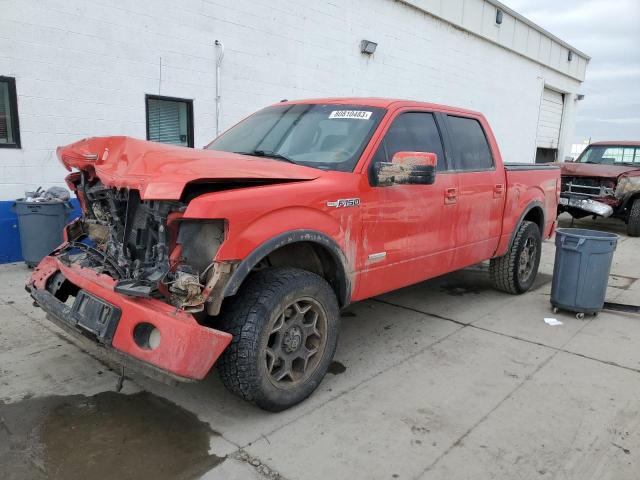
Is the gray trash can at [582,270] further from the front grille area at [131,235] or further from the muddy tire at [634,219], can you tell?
the muddy tire at [634,219]

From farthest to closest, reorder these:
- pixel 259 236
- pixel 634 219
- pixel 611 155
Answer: pixel 611 155 → pixel 634 219 → pixel 259 236

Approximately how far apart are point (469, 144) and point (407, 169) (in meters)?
1.71

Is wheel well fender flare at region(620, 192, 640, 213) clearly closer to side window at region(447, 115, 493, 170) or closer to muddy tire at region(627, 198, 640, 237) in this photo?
muddy tire at region(627, 198, 640, 237)

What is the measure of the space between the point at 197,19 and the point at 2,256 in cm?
429

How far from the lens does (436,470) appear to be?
2691 mm

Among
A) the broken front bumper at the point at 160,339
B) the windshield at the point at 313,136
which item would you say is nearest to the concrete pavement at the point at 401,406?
the broken front bumper at the point at 160,339

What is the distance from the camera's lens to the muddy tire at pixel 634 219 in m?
10.4

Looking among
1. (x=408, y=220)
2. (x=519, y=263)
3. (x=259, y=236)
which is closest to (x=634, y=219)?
(x=519, y=263)

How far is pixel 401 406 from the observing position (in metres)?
3.33

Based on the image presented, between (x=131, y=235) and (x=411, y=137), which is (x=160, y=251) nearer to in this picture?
(x=131, y=235)

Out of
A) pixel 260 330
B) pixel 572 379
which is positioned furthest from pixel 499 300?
pixel 260 330

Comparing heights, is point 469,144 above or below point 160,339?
above

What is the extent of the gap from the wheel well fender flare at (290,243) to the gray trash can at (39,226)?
13.7 feet

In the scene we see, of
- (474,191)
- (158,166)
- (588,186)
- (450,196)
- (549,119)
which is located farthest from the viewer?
(549,119)
